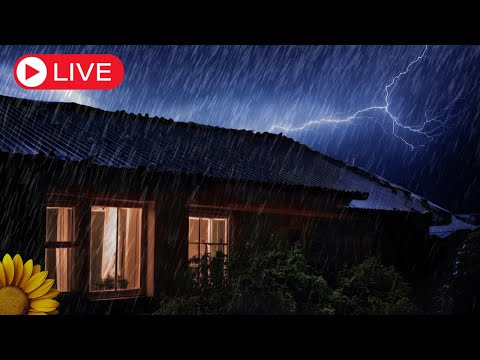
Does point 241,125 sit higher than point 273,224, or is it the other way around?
point 241,125

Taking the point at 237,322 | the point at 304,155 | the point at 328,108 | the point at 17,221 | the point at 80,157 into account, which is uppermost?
the point at 328,108

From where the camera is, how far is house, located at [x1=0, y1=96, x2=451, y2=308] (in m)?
9.75

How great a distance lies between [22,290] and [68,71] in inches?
163

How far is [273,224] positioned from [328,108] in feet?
16.9

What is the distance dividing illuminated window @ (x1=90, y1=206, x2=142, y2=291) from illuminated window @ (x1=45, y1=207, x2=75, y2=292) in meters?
0.72

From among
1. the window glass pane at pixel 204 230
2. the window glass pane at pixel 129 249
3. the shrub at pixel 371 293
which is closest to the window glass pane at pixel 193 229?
the window glass pane at pixel 204 230

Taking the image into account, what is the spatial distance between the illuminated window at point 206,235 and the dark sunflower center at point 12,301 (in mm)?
4844

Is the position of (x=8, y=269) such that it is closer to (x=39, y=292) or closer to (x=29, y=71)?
(x=39, y=292)

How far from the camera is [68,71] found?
10617 millimetres

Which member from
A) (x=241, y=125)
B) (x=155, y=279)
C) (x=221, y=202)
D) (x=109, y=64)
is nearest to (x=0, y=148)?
(x=109, y=64)

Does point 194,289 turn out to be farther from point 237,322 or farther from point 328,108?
point 328,108

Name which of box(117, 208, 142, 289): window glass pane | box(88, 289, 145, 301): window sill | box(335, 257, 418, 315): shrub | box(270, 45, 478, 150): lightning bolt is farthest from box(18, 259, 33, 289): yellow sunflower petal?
box(270, 45, 478, 150): lightning bolt

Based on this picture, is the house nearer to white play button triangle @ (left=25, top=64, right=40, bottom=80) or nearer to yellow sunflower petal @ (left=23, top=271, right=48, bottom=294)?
white play button triangle @ (left=25, top=64, right=40, bottom=80)

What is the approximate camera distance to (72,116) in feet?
41.7
